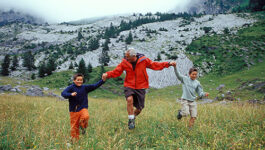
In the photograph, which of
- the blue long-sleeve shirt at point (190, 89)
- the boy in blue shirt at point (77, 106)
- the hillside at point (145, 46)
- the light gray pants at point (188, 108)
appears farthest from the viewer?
the hillside at point (145, 46)

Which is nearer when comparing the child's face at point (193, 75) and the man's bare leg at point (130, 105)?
the man's bare leg at point (130, 105)

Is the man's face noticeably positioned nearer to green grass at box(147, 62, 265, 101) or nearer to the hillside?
green grass at box(147, 62, 265, 101)

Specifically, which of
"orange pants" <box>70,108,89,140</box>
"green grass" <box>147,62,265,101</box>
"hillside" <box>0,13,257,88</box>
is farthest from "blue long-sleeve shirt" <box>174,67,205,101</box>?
"hillside" <box>0,13,257,88</box>

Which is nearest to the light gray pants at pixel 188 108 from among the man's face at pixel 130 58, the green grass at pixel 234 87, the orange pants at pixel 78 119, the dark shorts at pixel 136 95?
the dark shorts at pixel 136 95

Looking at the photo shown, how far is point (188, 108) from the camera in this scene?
463cm

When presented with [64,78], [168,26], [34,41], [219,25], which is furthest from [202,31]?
[34,41]

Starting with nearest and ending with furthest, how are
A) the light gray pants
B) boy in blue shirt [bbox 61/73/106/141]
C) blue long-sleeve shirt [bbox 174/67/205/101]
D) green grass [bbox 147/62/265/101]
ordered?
1. boy in blue shirt [bbox 61/73/106/141]
2. the light gray pants
3. blue long-sleeve shirt [bbox 174/67/205/101]
4. green grass [bbox 147/62/265/101]

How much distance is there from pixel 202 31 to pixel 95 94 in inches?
3327

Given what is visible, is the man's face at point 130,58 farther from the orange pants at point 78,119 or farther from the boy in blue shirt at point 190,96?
the orange pants at point 78,119

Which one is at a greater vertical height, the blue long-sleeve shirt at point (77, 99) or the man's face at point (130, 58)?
the man's face at point (130, 58)

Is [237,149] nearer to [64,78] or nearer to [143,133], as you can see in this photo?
[143,133]

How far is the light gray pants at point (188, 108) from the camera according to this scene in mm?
4574

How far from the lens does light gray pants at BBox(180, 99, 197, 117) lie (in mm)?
4574

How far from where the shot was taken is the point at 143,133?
377cm
